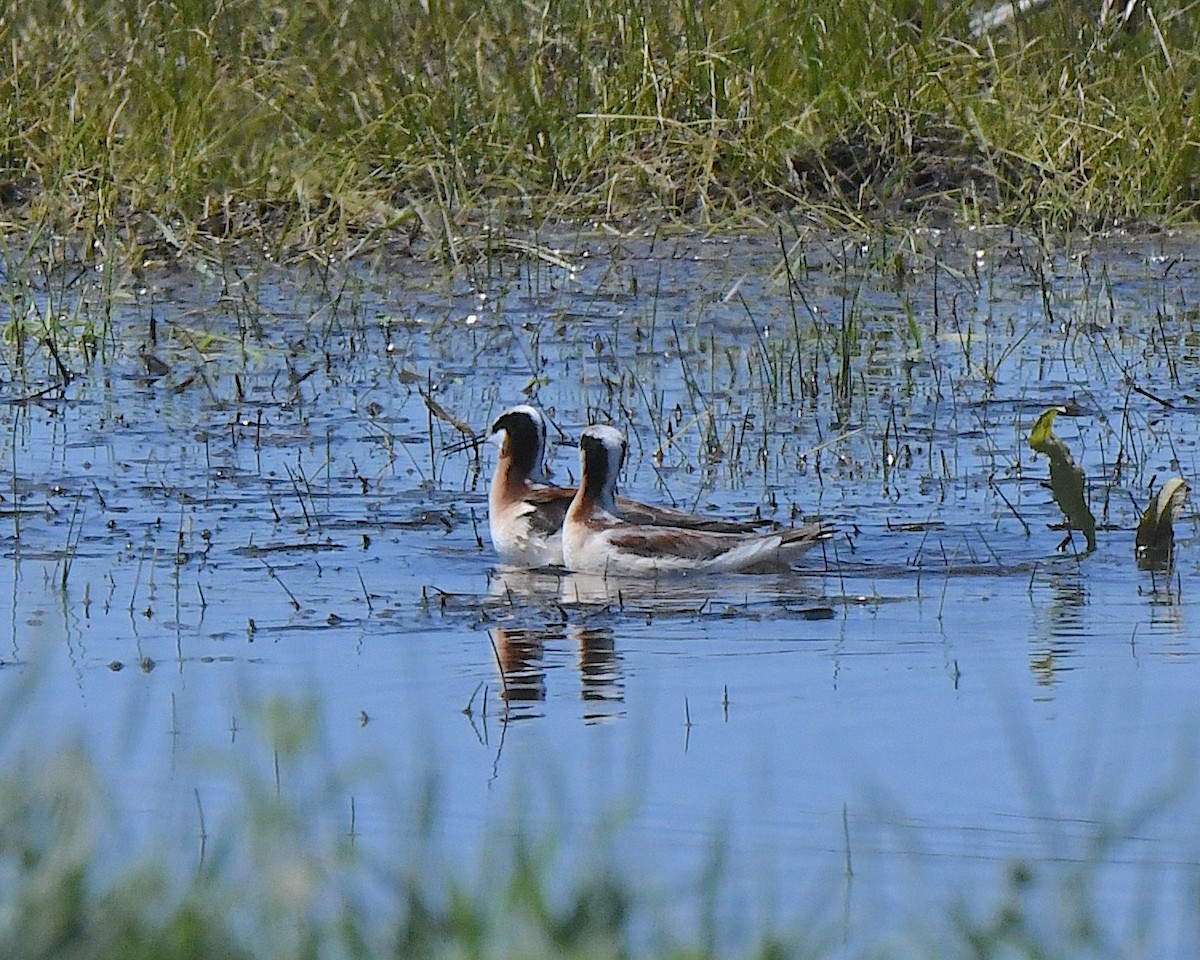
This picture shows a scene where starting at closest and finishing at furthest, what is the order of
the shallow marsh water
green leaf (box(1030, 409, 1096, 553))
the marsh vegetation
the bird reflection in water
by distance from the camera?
the marsh vegetation < the shallow marsh water < the bird reflection in water < green leaf (box(1030, 409, 1096, 553))

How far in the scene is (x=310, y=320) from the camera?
452 inches

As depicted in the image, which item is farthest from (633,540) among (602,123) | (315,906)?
(602,123)

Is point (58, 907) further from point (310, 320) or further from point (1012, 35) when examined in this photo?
point (1012, 35)

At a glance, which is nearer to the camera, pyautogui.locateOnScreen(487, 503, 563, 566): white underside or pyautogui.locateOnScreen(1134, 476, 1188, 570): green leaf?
pyautogui.locateOnScreen(1134, 476, 1188, 570): green leaf

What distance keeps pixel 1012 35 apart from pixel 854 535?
698 centimetres

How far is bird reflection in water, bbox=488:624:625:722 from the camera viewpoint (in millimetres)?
6125

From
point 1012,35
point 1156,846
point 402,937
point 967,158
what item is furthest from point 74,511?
point 1012,35

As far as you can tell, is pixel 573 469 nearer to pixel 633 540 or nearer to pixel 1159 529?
pixel 633 540

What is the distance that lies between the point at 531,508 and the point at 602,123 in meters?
5.66

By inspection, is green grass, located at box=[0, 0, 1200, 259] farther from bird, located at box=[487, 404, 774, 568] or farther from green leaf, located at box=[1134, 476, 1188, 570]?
green leaf, located at box=[1134, 476, 1188, 570]

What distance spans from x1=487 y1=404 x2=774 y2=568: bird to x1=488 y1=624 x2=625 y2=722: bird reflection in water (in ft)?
3.22

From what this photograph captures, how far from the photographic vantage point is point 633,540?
25.9 feet

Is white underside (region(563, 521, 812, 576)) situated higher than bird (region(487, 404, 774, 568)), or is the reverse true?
bird (region(487, 404, 774, 568))

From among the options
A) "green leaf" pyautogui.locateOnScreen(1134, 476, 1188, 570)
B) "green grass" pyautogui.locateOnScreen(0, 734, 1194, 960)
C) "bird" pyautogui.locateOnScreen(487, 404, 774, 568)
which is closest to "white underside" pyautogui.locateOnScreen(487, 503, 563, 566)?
"bird" pyautogui.locateOnScreen(487, 404, 774, 568)
